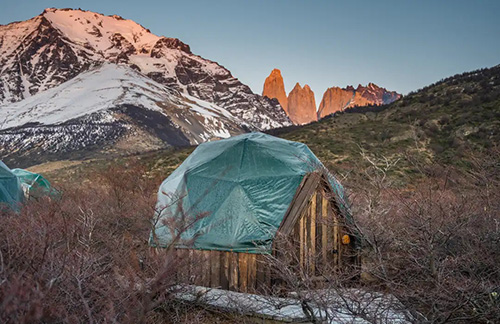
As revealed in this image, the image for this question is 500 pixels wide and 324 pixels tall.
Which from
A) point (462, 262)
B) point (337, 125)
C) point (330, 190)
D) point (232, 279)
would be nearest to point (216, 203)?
point (232, 279)

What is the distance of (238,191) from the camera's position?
699 centimetres

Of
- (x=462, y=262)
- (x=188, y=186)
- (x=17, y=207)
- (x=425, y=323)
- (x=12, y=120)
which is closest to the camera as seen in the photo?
(x=425, y=323)

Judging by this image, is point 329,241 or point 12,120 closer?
point 329,241

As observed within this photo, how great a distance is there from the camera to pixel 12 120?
359 ft

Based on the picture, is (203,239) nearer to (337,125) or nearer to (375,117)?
(337,125)

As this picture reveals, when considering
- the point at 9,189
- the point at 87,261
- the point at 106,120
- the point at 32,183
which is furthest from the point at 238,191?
the point at 106,120

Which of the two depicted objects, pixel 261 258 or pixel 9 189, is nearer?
pixel 261 258

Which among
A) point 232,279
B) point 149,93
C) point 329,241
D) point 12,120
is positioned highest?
point 149,93

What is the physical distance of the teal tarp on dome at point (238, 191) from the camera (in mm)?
6543

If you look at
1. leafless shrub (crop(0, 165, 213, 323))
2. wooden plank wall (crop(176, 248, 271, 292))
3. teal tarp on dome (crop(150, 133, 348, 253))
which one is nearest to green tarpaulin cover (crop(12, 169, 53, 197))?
leafless shrub (crop(0, 165, 213, 323))

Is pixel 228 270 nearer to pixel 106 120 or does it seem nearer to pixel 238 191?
pixel 238 191

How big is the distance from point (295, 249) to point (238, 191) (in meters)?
1.51

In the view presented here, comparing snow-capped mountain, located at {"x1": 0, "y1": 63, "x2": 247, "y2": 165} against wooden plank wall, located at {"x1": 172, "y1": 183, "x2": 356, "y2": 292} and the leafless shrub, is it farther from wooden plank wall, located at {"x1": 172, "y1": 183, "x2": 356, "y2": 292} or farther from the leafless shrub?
wooden plank wall, located at {"x1": 172, "y1": 183, "x2": 356, "y2": 292}

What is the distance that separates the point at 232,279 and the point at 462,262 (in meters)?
3.35
